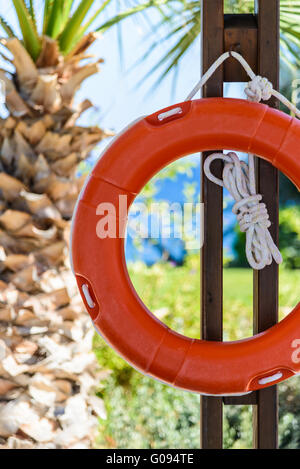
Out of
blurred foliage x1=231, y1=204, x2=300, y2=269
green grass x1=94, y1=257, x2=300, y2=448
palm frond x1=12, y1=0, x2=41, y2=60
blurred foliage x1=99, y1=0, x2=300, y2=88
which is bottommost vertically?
green grass x1=94, y1=257, x2=300, y2=448

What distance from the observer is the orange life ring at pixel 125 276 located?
4.04ft

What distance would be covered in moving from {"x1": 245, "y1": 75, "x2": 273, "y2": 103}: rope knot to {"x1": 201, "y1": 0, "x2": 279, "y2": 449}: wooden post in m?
0.05

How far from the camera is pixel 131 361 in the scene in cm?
124

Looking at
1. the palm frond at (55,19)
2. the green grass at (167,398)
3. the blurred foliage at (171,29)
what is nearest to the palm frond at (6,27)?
the palm frond at (55,19)

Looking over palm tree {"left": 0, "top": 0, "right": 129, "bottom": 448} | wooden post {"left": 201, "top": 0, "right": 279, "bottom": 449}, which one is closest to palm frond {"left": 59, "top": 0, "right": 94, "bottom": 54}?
palm tree {"left": 0, "top": 0, "right": 129, "bottom": 448}

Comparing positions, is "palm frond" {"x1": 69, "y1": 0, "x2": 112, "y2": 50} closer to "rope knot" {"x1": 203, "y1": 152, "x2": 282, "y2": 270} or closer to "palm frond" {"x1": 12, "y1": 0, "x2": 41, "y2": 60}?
"palm frond" {"x1": 12, "y1": 0, "x2": 41, "y2": 60}

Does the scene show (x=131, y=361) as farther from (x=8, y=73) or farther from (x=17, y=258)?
(x=8, y=73)

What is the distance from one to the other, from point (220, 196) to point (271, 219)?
13 centimetres

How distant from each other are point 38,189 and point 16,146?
16 centimetres

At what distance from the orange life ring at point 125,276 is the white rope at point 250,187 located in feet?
0.13

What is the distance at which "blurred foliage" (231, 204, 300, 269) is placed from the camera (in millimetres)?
5755

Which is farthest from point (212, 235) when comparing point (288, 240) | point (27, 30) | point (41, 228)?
point (288, 240)

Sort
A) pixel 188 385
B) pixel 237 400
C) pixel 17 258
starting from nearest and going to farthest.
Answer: pixel 188 385 → pixel 237 400 → pixel 17 258
